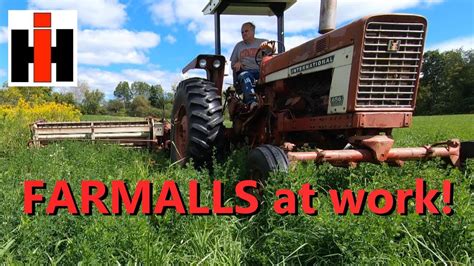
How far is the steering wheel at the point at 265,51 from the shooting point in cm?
530

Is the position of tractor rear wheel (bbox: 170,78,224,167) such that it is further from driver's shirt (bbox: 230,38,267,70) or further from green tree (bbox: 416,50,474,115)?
green tree (bbox: 416,50,474,115)

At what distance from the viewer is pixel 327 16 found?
4094mm

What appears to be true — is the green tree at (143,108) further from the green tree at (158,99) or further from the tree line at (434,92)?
the tree line at (434,92)

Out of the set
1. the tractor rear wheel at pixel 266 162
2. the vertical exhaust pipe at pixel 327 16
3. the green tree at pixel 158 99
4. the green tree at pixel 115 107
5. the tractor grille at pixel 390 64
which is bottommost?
the green tree at pixel 115 107

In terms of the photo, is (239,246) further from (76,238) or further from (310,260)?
(76,238)

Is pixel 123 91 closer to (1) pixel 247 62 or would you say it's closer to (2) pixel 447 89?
(2) pixel 447 89

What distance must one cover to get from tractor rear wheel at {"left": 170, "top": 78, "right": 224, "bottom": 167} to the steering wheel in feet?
2.13

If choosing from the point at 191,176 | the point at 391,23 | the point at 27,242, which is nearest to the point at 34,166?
the point at 191,176

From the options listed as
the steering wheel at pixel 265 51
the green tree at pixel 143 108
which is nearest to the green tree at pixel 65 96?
the green tree at pixel 143 108

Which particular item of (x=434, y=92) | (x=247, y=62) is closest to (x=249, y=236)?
(x=247, y=62)

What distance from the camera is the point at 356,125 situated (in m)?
3.65

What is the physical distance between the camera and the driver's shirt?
5797 mm

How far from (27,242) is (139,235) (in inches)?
26.0

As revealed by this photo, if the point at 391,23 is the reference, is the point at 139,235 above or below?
below
